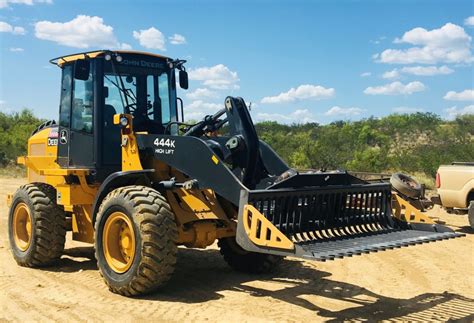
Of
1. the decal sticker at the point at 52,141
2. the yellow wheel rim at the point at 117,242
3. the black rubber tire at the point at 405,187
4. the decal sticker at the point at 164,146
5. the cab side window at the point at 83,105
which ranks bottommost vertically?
the yellow wheel rim at the point at 117,242

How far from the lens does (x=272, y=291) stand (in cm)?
665

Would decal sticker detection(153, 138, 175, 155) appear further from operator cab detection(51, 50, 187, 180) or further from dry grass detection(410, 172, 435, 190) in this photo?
dry grass detection(410, 172, 435, 190)

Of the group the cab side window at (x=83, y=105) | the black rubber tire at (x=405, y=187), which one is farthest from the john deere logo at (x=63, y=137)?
the black rubber tire at (x=405, y=187)

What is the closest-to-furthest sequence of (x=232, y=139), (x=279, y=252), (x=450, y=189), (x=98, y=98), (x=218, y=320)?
(x=279, y=252) < (x=218, y=320) < (x=232, y=139) < (x=98, y=98) < (x=450, y=189)

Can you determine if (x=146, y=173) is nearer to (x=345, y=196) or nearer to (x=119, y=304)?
(x=119, y=304)

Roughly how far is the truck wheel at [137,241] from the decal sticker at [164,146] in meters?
0.62

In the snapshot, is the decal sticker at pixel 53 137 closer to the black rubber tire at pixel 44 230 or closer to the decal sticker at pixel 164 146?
the black rubber tire at pixel 44 230

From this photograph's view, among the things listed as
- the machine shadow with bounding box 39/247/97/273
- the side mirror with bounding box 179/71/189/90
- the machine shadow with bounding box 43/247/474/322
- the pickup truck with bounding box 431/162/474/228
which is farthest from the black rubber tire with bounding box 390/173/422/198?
the machine shadow with bounding box 39/247/97/273

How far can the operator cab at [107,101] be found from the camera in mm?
7340

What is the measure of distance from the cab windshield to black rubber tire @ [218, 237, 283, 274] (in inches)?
75.5

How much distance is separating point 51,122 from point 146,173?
316cm

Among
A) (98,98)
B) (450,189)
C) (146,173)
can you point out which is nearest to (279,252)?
(146,173)

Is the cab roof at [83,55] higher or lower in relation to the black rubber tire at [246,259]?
higher

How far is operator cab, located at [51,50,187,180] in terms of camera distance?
7340 mm
